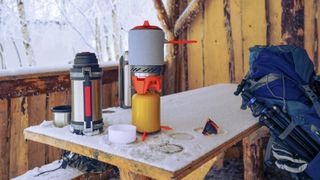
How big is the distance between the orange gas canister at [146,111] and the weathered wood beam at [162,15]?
222 cm

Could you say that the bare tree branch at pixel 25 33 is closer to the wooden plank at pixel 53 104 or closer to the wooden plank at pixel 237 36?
the wooden plank at pixel 53 104

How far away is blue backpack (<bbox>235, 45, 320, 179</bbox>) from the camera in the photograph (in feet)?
4.96

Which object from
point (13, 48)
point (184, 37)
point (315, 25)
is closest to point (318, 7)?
point (315, 25)

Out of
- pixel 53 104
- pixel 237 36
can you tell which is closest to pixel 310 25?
pixel 237 36

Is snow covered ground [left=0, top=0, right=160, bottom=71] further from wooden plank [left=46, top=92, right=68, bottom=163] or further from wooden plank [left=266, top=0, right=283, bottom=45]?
wooden plank [left=266, top=0, right=283, bottom=45]

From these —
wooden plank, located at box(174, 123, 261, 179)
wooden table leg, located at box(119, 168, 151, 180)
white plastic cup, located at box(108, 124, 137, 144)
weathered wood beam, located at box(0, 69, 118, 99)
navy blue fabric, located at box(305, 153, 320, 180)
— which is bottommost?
navy blue fabric, located at box(305, 153, 320, 180)

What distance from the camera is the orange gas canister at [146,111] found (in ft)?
3.86

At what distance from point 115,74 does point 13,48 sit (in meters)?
0.88

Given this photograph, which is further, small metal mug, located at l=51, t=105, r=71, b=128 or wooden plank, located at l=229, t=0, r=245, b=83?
wooden plank, located at l=229, t=0, r=245, b=83

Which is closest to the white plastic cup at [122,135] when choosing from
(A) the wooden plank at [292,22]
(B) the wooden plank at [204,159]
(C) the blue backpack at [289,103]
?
(B) the wooden plank at [204,159]

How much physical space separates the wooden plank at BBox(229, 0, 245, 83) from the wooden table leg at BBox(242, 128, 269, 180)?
1.01m

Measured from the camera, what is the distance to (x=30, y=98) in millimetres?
2182

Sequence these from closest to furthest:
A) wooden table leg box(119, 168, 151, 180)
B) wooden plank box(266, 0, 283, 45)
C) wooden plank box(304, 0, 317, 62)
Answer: wooden table leg box(119, 168, 151, 180) → wooden plank box(304, 0, 317, 62) → wooden plank box(266, 0, 283, 45)

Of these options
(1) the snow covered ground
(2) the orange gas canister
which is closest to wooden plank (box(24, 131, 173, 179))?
(2) the orange gas canister
